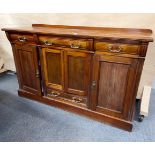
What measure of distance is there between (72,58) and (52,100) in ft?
2.10

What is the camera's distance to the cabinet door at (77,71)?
1.58 metres

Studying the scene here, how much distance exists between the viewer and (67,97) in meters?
1.87

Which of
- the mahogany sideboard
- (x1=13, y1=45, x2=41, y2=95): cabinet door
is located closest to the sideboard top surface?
the mahogany sideboard

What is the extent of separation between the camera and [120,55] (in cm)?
138

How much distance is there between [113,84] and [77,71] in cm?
39

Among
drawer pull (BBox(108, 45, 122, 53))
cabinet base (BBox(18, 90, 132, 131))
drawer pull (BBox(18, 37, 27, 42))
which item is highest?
drawer pull (BBox(108, 45, 122, 53))

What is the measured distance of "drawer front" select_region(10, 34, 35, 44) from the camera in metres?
1.73

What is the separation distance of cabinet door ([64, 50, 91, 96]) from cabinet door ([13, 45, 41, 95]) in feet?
1.30

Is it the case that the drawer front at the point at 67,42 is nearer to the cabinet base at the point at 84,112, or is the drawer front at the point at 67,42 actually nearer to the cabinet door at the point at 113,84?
the cabinet door at the point at 113,84

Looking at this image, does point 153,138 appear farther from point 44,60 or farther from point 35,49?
point 35,49

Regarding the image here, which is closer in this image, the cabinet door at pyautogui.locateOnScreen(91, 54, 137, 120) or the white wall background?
the cabinet door at pyautogui.locateOnScreen(91, 54, 137, 120)

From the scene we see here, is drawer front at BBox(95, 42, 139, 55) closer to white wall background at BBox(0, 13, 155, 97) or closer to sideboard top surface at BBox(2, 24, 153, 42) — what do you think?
sideboard top surface at BBox(2, 24, 153, 42)

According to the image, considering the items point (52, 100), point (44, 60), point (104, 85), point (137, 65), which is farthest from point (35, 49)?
point (137, 65)
